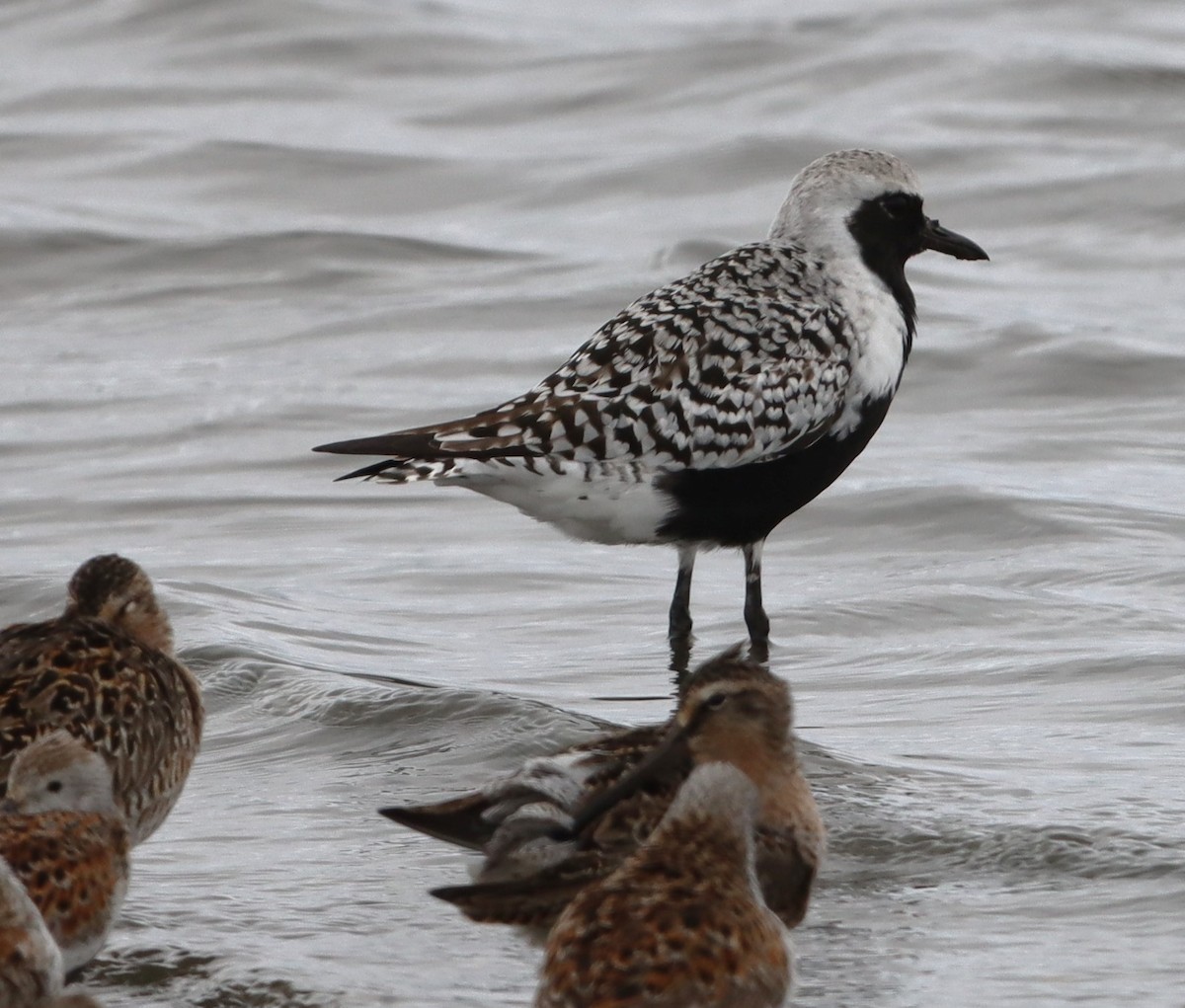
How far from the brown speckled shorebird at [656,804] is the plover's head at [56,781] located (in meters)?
0.68

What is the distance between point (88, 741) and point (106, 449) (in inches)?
268

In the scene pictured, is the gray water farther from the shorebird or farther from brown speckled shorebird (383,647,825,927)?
the shorebird

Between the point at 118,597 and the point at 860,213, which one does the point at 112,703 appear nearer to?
the point at 118,597

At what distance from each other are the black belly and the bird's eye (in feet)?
2.85

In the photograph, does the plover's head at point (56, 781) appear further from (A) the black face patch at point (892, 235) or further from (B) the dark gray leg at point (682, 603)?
(A) the black face patch at point (892, 235)

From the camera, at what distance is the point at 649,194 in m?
18.7

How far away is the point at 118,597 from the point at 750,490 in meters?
3.24

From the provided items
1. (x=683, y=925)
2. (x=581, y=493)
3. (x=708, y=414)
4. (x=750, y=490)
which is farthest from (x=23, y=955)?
(x=750, y=490)

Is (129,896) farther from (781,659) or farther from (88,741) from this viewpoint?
(781,659)

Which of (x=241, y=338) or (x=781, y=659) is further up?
(x=241, y=338)

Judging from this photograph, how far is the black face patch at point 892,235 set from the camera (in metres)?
9.81

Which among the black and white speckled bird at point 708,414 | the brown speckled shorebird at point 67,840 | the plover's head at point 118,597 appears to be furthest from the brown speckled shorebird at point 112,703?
the black and white speckled bird at point 708,414

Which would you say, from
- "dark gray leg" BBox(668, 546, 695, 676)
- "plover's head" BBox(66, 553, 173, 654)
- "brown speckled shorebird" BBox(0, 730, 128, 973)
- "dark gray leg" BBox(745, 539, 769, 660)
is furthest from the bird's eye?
"brown speckled shorebird" BBox(0, 730, 128, 973)

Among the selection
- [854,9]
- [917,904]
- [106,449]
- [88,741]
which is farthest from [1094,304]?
[88,741]
